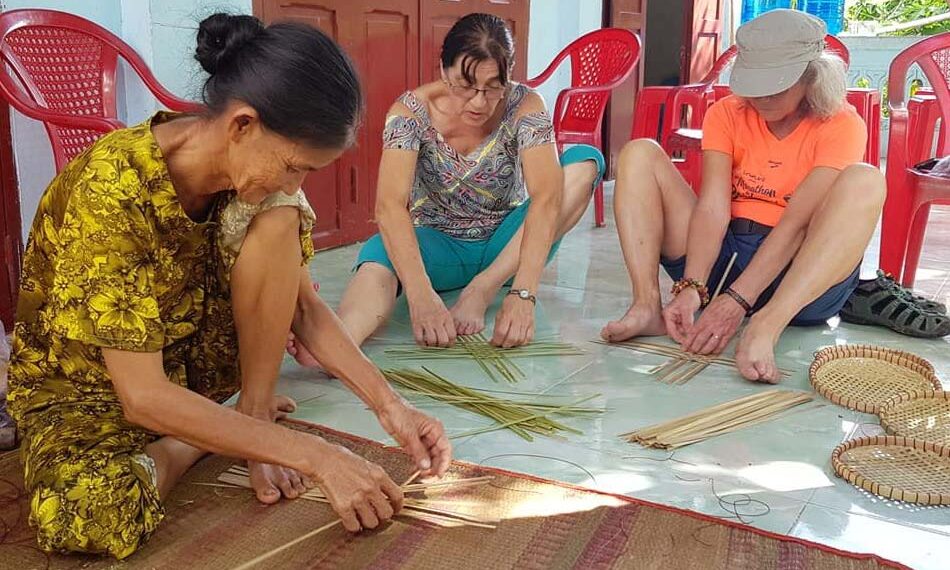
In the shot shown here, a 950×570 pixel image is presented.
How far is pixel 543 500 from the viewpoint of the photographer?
5.89ft

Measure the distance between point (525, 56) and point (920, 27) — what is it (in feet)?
19.4

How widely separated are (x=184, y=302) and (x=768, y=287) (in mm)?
1793

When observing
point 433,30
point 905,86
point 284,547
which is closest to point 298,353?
point 284,547

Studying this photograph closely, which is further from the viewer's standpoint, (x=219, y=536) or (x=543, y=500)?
(x=543, y=500)

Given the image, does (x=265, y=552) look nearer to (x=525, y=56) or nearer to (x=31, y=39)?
(x=31, y=39)

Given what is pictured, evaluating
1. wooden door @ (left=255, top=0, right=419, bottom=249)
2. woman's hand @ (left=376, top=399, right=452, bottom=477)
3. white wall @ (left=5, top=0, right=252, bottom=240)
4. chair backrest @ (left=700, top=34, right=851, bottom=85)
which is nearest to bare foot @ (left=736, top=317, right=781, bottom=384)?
woman's hand @ (left=376, top=399, right=452, bottom=477)

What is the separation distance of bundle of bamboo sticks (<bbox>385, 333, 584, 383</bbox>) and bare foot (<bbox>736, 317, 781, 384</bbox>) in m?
0.48

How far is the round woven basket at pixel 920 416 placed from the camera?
82.9 inches

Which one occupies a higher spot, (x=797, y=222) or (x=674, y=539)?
(x=797, y=222)

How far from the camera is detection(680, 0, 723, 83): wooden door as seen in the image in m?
7.75

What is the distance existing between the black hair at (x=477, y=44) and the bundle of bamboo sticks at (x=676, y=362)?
91 cm

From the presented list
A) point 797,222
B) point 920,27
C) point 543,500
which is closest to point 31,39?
point 543,500

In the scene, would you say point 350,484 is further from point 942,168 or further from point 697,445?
point 942,168

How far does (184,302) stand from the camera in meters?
1.81
